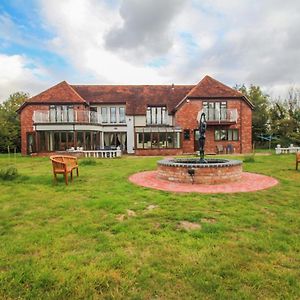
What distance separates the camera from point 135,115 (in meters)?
28.1

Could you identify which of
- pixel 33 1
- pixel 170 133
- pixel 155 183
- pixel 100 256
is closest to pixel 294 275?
pixel 100 256

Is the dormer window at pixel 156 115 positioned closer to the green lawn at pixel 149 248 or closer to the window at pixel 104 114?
the window at pixel 104 114

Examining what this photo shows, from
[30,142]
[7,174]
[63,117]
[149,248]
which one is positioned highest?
[63,117]

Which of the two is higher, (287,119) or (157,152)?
(287,119)

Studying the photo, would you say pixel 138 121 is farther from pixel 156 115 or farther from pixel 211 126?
pixel 211 126

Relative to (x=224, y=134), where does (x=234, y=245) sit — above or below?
below

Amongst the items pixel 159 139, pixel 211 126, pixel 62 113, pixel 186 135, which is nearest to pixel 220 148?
pixel 211 126

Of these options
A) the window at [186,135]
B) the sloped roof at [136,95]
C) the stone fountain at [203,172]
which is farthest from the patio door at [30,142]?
the stone fountain at [203,172]

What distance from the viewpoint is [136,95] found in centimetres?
3017

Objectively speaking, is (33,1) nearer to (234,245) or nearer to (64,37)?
(64,37)

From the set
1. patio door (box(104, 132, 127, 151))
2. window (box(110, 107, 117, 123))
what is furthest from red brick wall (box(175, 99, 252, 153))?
window (box(110, 107, 117, 123))

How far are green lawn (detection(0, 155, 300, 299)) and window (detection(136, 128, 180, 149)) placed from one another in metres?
19.7

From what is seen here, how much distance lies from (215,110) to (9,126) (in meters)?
27.8

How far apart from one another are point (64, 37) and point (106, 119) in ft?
37.0
